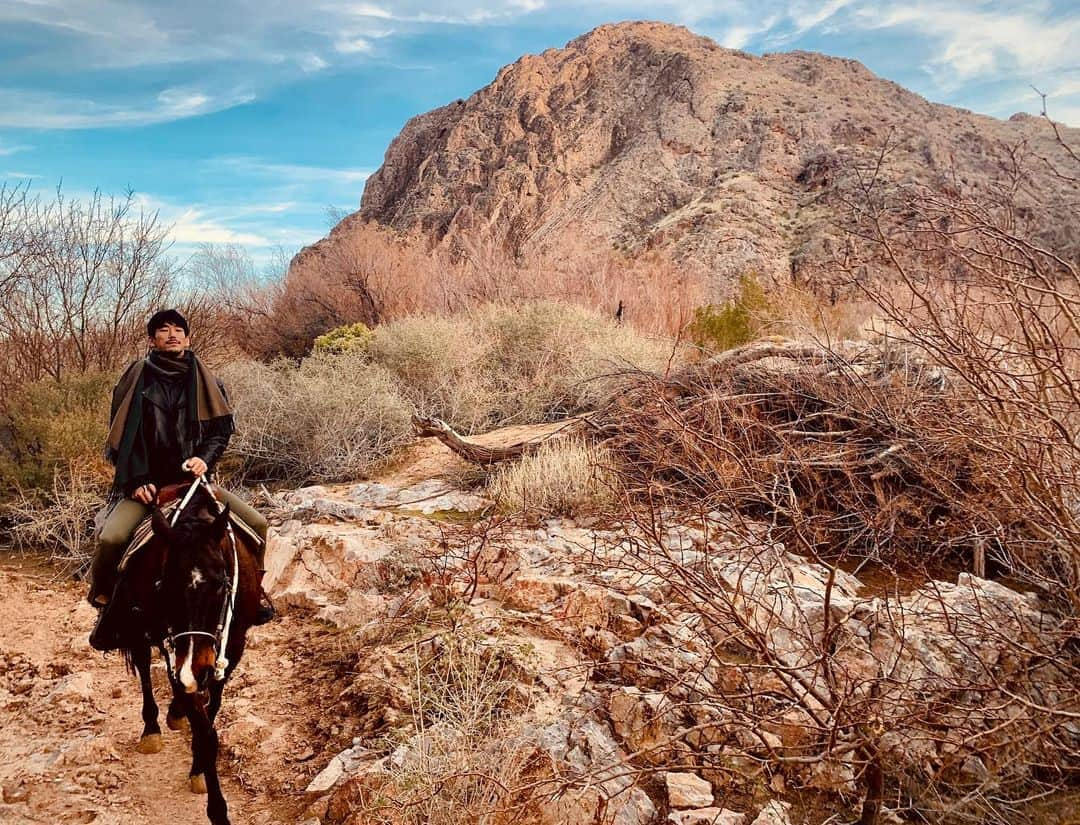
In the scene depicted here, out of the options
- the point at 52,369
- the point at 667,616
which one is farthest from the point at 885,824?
the point at 52,369

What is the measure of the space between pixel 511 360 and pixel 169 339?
8.22 metres

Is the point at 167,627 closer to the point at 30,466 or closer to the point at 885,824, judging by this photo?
the point at 885,824

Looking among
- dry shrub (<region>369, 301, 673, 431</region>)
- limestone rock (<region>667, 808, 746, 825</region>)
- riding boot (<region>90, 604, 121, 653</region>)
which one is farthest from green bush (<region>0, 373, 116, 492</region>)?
limestone rock (<region>667, 808, 746, 825</region>)

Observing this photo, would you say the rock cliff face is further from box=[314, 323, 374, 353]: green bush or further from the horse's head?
the horse's head

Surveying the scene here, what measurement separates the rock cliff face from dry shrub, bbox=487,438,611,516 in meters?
19.1

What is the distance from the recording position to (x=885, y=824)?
11.1ft

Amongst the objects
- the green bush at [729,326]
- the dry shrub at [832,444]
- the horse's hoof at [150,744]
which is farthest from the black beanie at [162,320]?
the green bush at [729,326]

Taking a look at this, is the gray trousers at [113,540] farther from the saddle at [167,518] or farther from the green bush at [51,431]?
the green bush at [51,431]

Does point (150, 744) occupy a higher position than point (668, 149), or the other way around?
point (668, 149)

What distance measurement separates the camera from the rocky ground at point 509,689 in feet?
10.6

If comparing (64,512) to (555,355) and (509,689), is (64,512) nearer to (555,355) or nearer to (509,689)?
(509,689)

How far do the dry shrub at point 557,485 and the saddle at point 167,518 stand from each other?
3019 millimetres

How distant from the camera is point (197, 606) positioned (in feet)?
10.7

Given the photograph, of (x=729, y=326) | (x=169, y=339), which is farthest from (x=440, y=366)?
(x=169, y=339)
